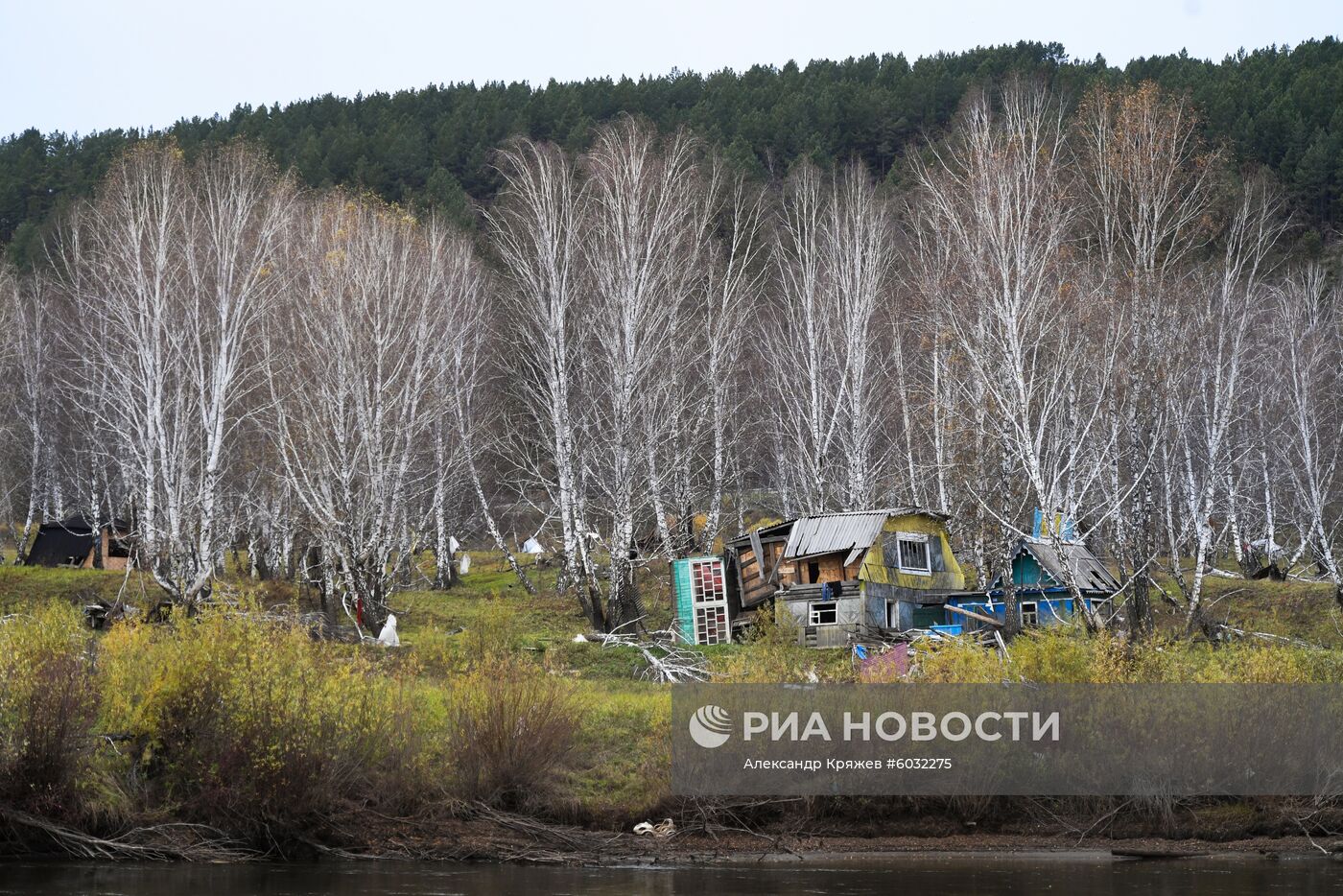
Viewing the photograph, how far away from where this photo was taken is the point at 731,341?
4403cm

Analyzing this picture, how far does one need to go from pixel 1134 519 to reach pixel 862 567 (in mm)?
6896

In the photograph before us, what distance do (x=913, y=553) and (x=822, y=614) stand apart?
139 inches

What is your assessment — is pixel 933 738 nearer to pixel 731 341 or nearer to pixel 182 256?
pixel 731 341

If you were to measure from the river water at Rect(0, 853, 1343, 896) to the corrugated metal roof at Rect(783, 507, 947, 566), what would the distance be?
12364 millimetres

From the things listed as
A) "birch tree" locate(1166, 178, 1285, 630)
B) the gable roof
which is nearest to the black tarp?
the gable roof

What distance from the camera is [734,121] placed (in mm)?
98500

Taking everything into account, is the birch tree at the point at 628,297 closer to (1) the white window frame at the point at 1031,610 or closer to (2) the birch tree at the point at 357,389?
(2) the birch tree at the point at 357,389

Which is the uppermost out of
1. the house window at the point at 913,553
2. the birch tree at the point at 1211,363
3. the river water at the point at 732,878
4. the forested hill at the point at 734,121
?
the forested hill at the point at 734,121

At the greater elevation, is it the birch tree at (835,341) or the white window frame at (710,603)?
the birch tree at (835,341)

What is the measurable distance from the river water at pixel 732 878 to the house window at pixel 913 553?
12.9m

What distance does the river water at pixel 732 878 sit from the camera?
1994 centimetres

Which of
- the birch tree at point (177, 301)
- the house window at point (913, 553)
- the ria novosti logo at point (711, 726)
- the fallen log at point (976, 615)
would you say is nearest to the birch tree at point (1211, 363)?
the fallen log at point (976, 615)

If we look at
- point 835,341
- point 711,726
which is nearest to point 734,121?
point 835,341

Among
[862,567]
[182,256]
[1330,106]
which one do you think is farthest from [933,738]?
[1330,106]
